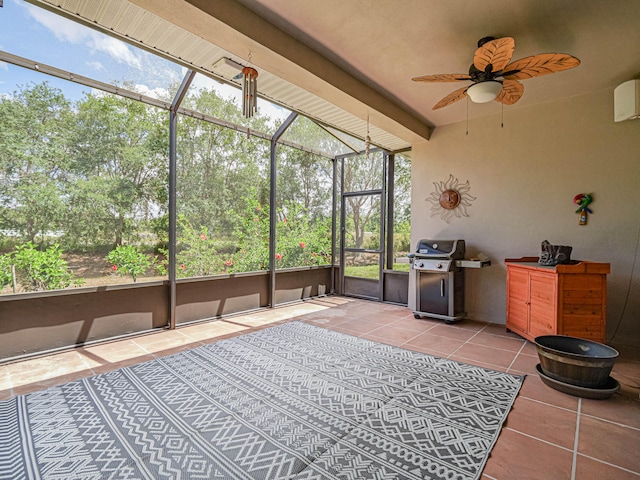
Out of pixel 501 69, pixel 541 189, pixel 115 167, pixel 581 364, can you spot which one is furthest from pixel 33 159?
pixel 541 189

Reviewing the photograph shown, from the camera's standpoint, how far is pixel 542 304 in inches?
132

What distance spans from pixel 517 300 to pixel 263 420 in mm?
3356

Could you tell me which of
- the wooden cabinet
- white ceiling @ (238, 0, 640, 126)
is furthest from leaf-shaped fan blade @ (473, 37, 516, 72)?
the wooden cabinet

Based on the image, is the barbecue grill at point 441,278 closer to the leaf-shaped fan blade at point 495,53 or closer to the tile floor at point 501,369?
the tile floor at point 501,369

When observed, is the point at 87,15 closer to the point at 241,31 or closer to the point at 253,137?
the point at 241,31

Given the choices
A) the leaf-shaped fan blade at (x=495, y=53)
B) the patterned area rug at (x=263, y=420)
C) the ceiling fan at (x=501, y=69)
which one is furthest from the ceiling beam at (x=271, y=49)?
the patterned area rug at (x=263, y=420)

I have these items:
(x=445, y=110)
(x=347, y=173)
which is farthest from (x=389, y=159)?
(x=445, y=110)

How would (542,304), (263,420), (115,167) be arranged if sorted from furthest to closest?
1. (115,167)
2. (542,304)
3. (263,420)

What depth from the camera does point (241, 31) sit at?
94.9 inches

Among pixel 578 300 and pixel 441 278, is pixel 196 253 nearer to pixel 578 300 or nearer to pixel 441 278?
pixel 441 278

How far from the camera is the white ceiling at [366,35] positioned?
2309 millimetres

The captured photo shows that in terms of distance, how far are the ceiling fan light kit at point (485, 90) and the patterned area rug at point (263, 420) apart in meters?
2.48

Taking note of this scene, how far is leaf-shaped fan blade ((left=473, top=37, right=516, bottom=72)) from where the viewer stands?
7.21 ft

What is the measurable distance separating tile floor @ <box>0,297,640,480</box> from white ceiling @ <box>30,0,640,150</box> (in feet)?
9.49
